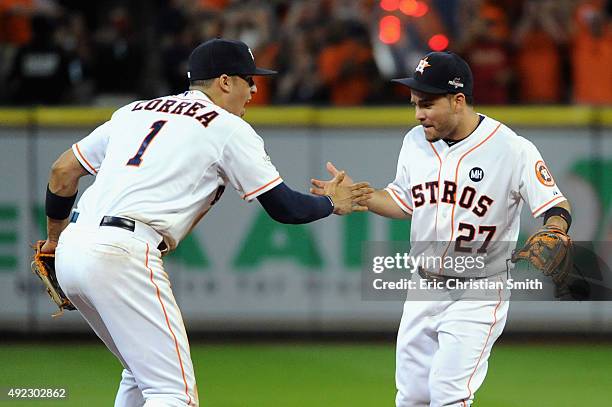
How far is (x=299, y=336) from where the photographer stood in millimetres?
10953

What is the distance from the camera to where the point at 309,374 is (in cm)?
931

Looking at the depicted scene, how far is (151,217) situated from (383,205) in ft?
5.38

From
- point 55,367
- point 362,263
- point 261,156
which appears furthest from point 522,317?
point 261,156

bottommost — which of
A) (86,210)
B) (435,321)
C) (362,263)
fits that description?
(362,263)

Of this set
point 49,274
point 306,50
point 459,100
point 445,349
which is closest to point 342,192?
point 459,100

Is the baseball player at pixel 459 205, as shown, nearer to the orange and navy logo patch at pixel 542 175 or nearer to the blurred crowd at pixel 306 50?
the orange and navy logo patch at pixel 542 175

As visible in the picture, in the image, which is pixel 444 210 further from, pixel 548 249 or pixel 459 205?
pixel 548 249

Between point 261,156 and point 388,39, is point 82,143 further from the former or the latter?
point 388,39

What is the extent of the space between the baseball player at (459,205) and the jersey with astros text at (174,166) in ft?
2.66

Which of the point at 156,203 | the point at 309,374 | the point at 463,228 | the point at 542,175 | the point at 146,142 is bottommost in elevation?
the point at 309,374

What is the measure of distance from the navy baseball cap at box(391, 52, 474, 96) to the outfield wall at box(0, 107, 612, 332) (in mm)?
4626

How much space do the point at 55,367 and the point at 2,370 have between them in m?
0.47

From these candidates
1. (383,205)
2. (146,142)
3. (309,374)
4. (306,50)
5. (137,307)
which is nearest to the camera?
(137,307)

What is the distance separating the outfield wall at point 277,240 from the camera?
10.8m
